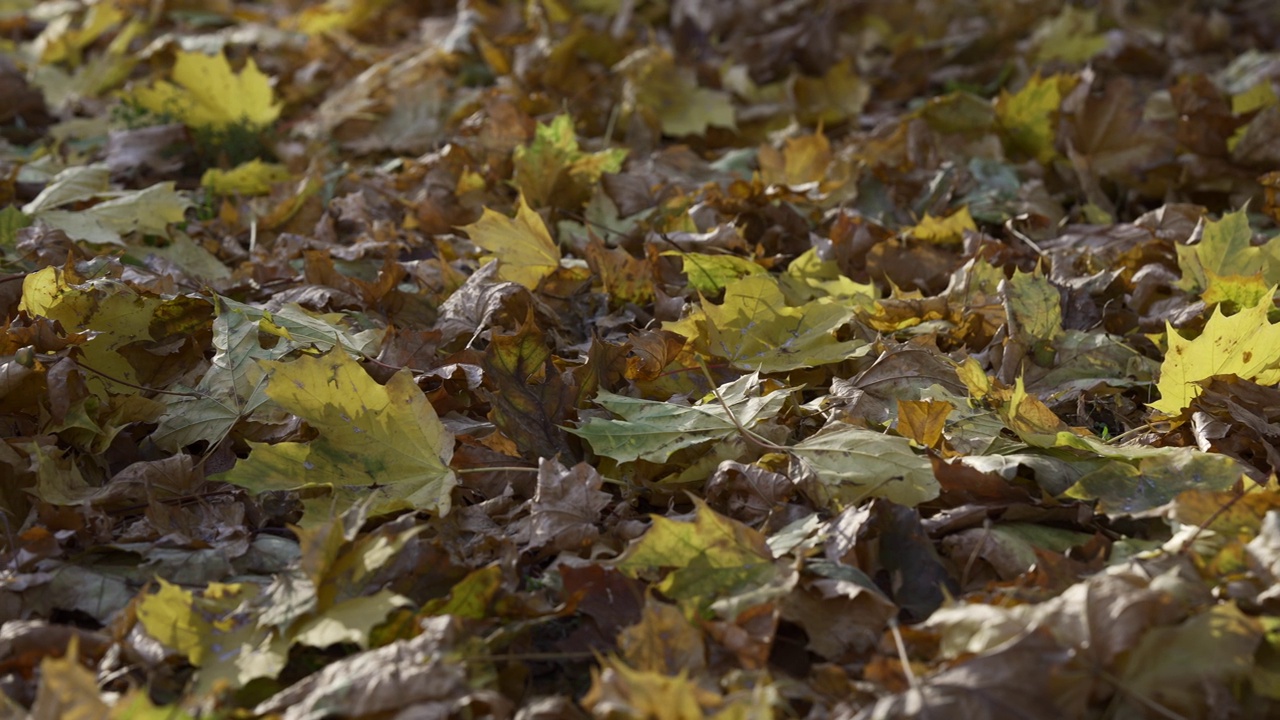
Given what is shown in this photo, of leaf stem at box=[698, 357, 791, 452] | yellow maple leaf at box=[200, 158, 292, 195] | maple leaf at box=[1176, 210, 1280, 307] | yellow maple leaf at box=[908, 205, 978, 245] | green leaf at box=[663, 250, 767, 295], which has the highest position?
maple leaf at box=[1176, 210, 1280, 307]

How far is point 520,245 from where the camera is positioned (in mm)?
2193

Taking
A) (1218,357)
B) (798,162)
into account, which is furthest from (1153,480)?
(798,162)

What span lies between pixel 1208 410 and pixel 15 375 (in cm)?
179

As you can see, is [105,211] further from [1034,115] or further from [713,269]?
[1034,115]

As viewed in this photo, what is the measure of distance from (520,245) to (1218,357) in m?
1.24

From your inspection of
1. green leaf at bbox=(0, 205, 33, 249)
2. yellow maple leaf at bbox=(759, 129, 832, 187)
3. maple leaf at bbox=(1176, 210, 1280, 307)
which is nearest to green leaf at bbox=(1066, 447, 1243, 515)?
maple leaf at bbox=(1176, 210, 1280, 307)

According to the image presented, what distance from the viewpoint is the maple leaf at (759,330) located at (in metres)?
1.89

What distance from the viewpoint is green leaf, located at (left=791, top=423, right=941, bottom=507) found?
59.3 inches

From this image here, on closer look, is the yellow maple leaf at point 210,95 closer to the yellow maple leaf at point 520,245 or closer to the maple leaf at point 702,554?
the yellow maple leaf at point 520,245

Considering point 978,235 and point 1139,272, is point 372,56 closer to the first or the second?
point 978,235

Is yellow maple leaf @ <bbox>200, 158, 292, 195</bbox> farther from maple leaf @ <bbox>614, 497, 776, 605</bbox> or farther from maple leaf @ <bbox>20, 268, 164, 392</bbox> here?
maple leaf @ <bbox>614, 497, 776, 605</bbox>

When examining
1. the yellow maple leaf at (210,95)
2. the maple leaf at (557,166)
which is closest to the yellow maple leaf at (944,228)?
the maple leaf at (557,166)

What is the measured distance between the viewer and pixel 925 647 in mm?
1299

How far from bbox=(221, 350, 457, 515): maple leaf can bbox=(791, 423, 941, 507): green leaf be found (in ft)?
1.71
